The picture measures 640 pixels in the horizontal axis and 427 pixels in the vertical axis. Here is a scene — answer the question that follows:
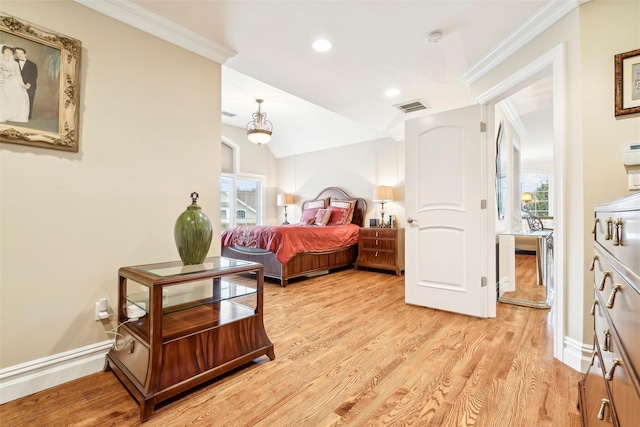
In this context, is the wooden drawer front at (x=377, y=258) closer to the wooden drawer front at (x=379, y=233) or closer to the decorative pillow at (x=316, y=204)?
the wooden drawer front at (x=379, y=233)

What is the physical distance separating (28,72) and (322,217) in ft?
14.7

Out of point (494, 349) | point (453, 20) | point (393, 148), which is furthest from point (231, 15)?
point (393, 148)

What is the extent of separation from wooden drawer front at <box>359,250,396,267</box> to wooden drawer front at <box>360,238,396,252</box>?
6 centimetres

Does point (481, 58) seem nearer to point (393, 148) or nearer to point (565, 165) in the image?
point (565, 165)

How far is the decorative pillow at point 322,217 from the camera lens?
5617 mm

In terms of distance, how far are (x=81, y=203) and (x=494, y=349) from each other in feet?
9.42

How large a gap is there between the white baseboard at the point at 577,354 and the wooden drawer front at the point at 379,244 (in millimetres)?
2722

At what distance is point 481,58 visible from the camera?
2.56 meters

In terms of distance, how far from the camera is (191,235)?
1803mm

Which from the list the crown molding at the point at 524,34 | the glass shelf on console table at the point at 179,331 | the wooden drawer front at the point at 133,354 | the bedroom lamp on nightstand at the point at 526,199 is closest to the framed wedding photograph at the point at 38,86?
the glass shelf on console table at the point at 179,331

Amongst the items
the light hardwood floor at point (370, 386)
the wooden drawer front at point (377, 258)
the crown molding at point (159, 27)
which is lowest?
the light hardwood floor at point (370, 386)

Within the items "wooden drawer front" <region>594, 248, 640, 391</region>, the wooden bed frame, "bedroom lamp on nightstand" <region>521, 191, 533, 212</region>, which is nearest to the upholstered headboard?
the wooden bed frame

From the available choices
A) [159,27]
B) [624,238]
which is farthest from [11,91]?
[624,238]

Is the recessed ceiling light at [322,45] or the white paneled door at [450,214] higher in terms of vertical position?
the recessed ceiling light at [322,45]
